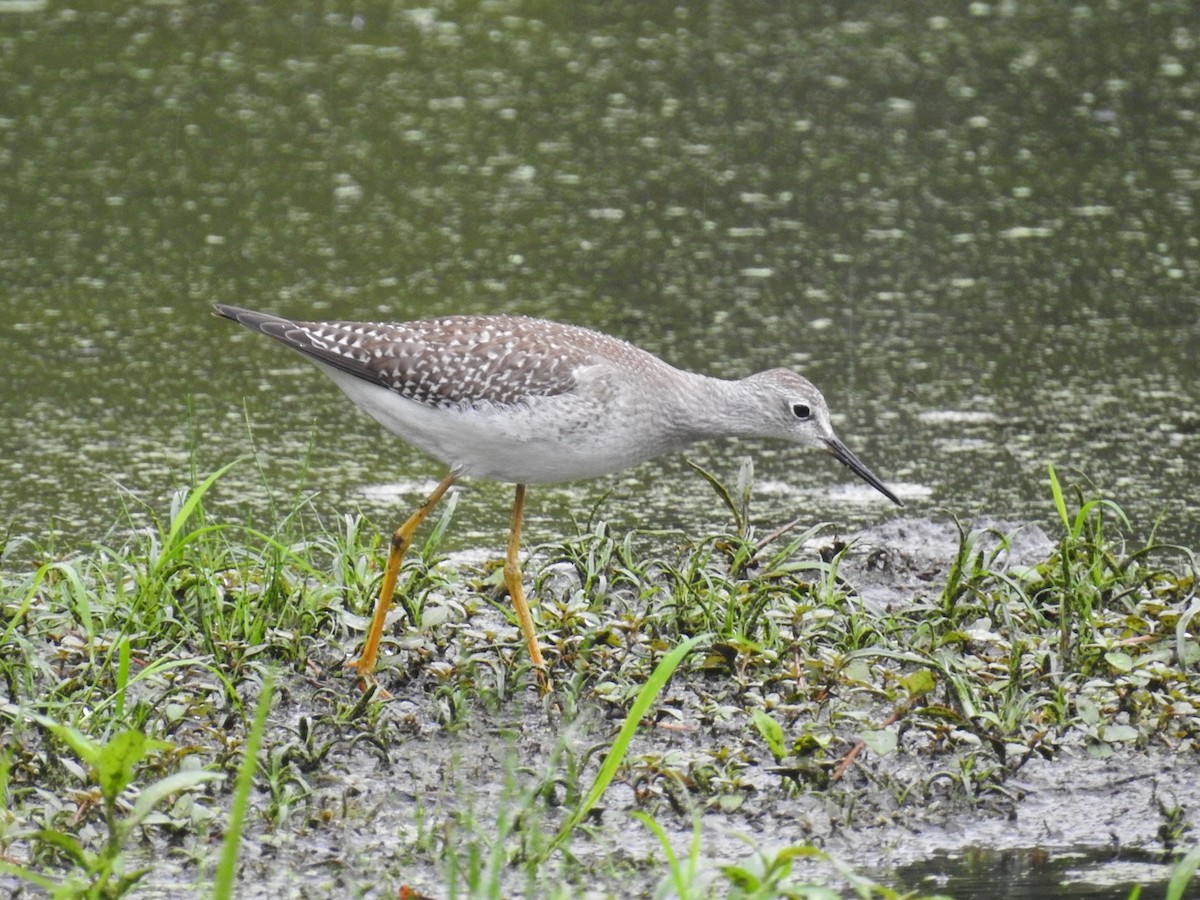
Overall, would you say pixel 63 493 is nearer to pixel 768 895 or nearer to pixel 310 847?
pixel 310 847

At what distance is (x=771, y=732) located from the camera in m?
4.29

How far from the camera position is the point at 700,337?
755cm

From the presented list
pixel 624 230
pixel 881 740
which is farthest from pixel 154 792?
pixel 624 230

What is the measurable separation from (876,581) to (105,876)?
9.69 feet

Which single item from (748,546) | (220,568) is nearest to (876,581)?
(748,546)

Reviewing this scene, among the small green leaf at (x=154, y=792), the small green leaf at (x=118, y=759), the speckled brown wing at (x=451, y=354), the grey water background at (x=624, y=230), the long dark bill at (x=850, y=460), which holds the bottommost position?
the grey water background at (x=624, y=230)

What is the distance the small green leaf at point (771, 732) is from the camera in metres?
4.29

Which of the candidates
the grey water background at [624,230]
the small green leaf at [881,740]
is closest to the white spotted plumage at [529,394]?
the grey water background at [624,230]

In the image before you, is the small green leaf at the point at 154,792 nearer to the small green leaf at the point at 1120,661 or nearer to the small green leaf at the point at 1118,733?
the small green leaf at the point at 1118,733

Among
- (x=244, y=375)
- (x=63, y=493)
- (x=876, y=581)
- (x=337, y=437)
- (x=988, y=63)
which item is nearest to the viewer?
(x=876, y=581)

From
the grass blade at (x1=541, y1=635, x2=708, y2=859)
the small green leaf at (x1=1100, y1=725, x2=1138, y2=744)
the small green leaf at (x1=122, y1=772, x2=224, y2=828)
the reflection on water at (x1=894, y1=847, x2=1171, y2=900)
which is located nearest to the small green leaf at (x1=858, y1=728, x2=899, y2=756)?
the reflection on water at (x1=894, y1=847, x2=1171, y2=900)

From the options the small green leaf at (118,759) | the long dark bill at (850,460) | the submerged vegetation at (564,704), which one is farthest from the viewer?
the long dark bill at (850,460)

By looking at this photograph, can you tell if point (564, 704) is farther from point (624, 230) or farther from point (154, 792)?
point (624, 230)

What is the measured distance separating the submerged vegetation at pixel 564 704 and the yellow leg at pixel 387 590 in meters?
0.06
